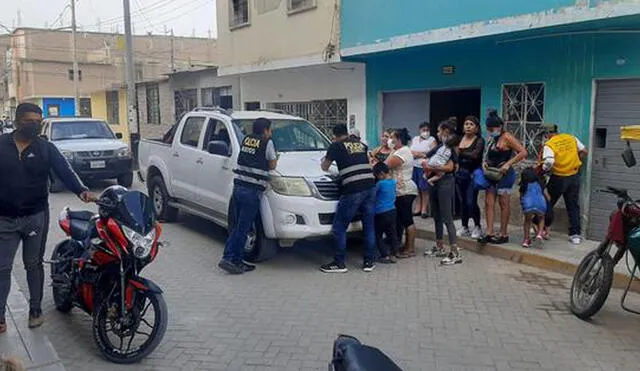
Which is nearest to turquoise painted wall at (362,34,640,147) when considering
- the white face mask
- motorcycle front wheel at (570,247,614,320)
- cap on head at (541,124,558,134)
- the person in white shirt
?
cap on head at (541,124,558,134)

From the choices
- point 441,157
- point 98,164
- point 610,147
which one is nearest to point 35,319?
point 441,157

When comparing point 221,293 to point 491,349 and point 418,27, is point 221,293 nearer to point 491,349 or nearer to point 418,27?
point 491,349

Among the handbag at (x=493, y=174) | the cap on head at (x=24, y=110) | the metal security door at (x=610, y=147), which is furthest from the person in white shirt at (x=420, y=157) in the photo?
the cap on head at (x=24, y=110)

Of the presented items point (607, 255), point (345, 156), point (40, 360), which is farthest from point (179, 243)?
point (607, 255)

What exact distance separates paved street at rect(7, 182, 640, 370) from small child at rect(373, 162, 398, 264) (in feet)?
1.38

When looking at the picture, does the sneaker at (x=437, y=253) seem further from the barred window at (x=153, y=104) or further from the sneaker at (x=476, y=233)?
the barred window at (x=153, y=104)

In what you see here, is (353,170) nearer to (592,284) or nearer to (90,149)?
(592,284)

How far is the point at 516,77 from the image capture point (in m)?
8.59

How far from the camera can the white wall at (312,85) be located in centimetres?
1187

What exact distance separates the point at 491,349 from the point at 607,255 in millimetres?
1470

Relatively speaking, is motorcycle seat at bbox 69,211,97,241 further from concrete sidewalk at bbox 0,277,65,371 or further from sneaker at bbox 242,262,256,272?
sneaker at bbox 242,262,256,272

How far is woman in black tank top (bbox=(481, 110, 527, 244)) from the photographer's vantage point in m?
7.22

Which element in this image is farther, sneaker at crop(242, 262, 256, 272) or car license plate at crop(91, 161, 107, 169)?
car license plate at crop(91, 161, 107, 169)

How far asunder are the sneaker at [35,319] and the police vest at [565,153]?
617cm
